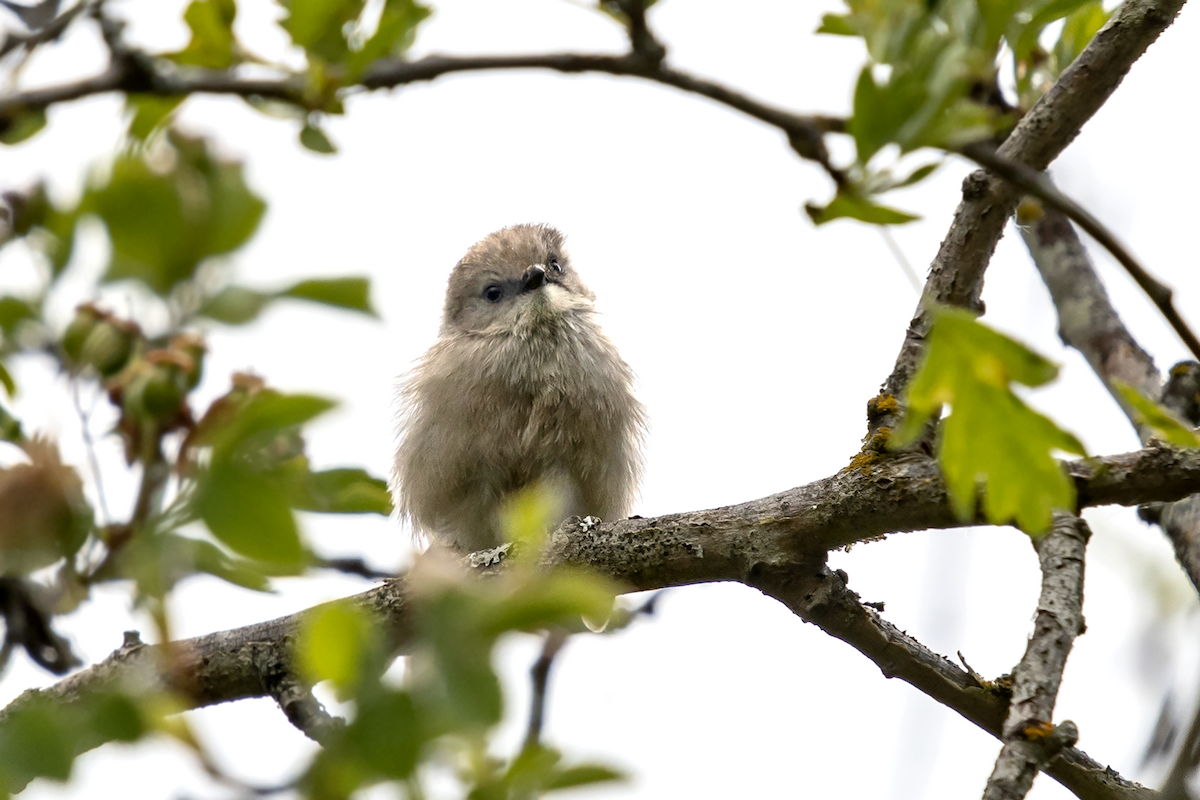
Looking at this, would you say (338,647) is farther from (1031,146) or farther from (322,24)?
(1031,146)

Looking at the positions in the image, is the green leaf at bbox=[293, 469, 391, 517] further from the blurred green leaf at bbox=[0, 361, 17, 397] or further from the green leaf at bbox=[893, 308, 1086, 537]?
the green leaf at bbox=[893, 308, 1086, 537]

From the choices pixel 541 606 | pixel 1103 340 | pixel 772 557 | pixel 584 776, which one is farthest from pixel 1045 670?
pixel 541 606

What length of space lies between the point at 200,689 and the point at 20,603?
255 cm

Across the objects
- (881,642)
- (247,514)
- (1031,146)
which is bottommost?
(247,514)

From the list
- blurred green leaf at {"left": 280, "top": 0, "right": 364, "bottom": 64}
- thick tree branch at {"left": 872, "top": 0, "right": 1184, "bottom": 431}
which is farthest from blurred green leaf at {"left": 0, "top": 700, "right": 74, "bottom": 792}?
thick tree branch at {"left": 872, "top": 0, "right": 1184, "bottom": 431}

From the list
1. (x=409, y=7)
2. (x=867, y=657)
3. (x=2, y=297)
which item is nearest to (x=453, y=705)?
(x=2, y=297)

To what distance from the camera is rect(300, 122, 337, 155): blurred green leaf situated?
6.25 ft

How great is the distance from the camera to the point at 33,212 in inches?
48.2

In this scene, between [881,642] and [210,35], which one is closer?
[210,35]

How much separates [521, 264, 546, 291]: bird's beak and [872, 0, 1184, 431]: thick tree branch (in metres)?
3.38

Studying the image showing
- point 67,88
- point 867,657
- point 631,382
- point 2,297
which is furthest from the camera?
point 631,382

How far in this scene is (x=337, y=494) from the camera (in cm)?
150

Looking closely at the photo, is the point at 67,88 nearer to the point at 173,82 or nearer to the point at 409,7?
the point at 173,82

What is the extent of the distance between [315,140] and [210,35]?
0.22m
